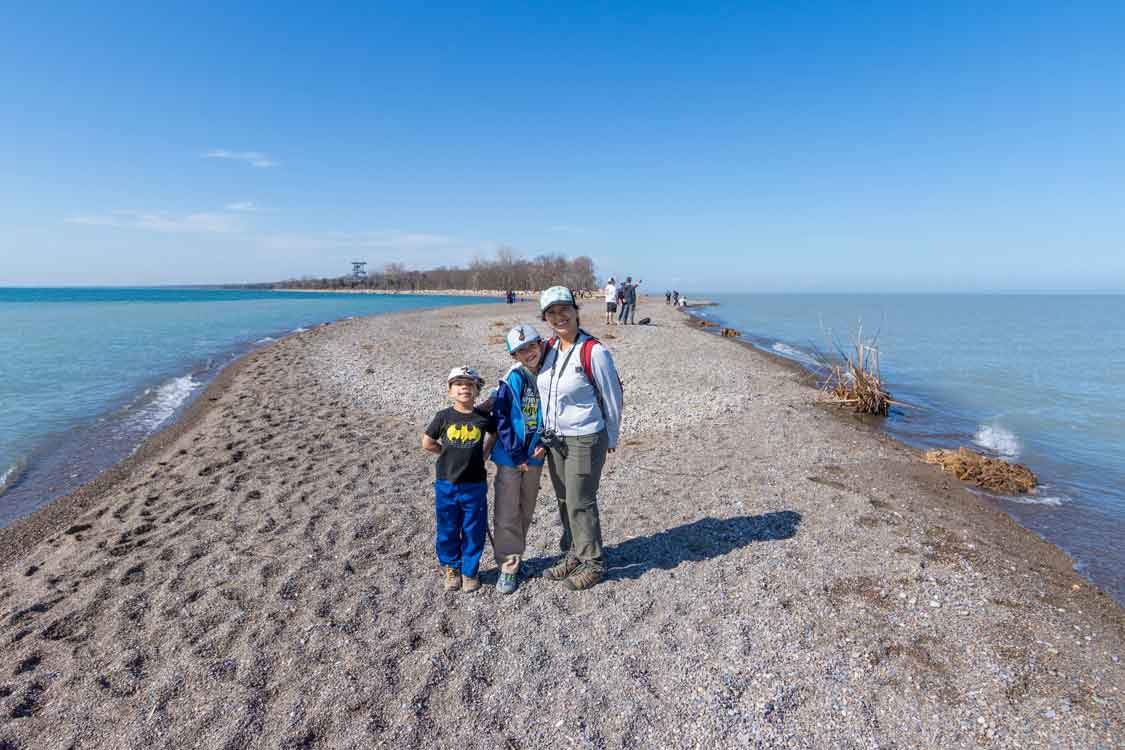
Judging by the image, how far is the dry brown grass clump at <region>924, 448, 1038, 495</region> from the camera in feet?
22.8

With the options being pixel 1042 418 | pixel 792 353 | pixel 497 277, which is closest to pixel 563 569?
pixel 1042 418

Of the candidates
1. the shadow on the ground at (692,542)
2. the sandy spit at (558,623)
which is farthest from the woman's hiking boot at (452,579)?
the shadow on the ground at (692,542)

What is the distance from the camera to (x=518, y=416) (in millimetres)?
3752

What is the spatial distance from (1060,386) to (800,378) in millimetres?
8505

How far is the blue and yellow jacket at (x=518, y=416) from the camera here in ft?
12.3

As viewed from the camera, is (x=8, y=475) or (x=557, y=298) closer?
(x=557, y=298)

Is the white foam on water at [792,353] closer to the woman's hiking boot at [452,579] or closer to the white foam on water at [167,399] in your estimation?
the woman's hiking boot at [452,579]

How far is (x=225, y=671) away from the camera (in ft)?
10.5

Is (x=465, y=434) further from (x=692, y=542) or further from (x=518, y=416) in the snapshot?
(x=692, y=542)

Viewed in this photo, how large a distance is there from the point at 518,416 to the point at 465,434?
0.41m

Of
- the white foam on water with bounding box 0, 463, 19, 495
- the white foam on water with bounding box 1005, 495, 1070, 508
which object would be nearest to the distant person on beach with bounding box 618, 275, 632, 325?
the white foam on water with bounding box 1005, 495, 1070, 508

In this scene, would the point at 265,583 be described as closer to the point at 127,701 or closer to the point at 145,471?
the point at 127,701

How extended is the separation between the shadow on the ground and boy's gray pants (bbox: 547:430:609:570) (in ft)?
1.41

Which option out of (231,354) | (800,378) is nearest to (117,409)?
(231,354)
